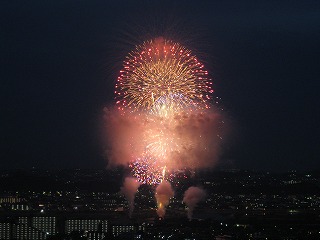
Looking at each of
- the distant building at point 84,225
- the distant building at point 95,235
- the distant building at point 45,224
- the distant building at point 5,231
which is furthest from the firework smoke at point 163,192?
the distant building at point 5,231

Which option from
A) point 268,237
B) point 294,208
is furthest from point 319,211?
point 268,237

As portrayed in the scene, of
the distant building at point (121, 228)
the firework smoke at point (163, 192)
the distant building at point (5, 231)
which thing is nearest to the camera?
the distant building at point (5, 231)

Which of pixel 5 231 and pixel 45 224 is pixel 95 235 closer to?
pixel 5 231

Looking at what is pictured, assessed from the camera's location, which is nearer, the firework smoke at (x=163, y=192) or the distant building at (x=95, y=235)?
the distant building at (x=95, y=235)

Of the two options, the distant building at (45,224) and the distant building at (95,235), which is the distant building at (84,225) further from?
the distant building at (95,235)

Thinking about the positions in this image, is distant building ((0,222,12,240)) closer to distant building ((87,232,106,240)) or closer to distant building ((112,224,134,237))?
distant building ((87,232,106,240))

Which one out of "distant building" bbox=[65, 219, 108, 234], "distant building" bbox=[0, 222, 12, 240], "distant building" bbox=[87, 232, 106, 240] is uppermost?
"distant building" bbox=[65, 219, 108, 234]

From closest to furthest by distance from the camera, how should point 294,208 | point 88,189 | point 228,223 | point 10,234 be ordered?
point 10,234 → point 228,223 → point 294,208 → point 88,189

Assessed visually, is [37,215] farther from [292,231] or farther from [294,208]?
Answer: [294,208]

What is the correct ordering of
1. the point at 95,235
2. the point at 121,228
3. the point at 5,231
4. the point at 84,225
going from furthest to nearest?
the point at 84,225 → the point at 121,228 → the point at 5,231 → the point at 95,235

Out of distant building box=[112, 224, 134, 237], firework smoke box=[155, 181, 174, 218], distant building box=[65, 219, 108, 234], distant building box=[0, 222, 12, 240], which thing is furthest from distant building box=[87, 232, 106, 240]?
firework smoke box=[155, 181, 174, 218]

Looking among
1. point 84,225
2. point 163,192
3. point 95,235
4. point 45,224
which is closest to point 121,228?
point 84,225
